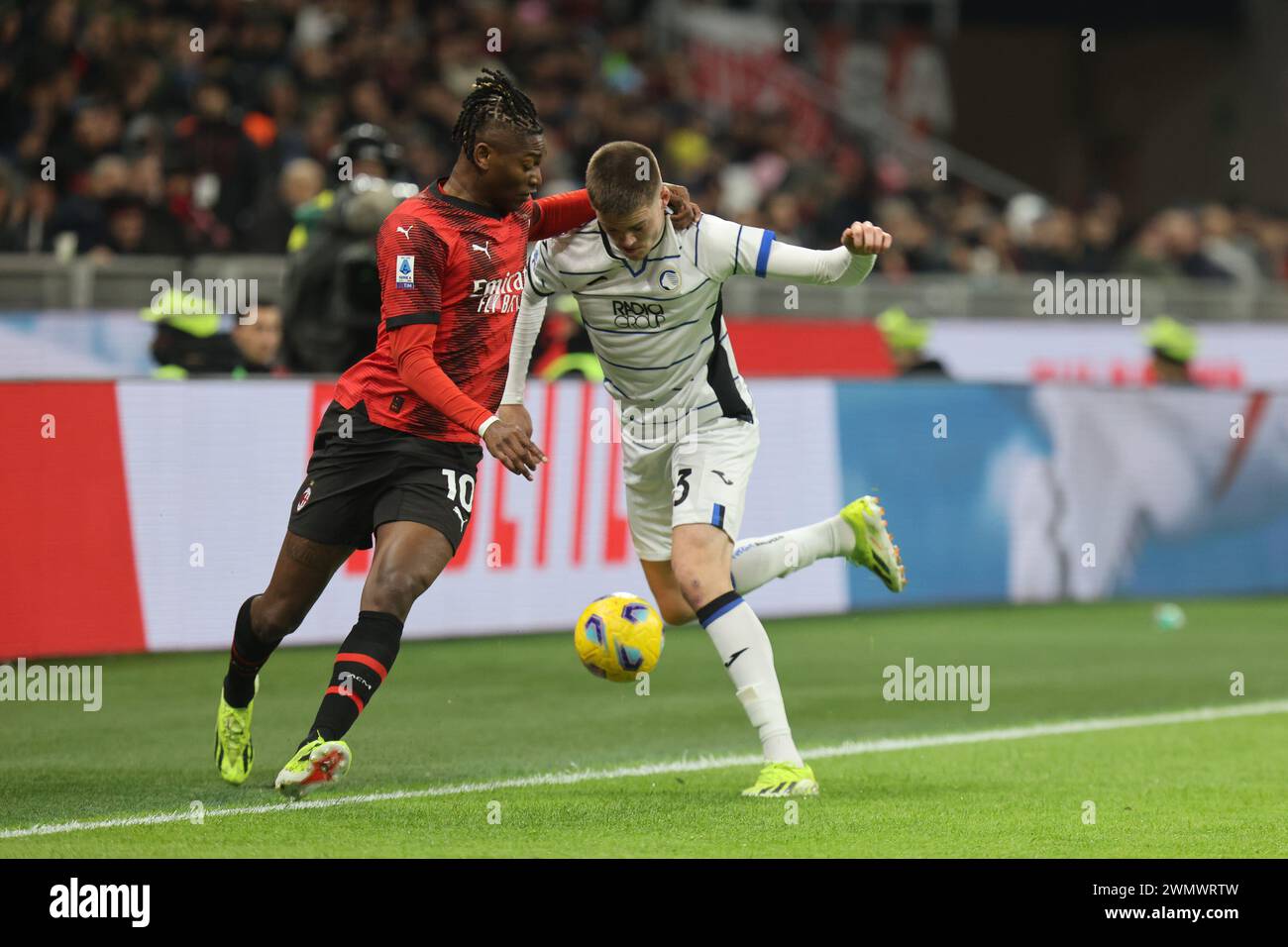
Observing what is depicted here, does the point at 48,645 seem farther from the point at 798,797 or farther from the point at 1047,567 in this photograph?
the point at 1047,567

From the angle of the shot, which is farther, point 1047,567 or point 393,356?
point 1047,567

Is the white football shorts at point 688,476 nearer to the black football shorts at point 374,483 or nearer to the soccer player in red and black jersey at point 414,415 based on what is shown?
the soccer player in red and black jersey at point 414,415

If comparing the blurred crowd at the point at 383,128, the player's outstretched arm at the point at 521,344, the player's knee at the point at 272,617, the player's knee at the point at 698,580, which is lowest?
the player's knee at the point at 272,617

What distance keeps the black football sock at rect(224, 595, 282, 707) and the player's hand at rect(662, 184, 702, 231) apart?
2.03 metres

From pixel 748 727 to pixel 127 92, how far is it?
9508 millimetres

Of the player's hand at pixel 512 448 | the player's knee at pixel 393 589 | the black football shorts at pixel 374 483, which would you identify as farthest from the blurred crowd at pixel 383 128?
the player's hand at pixel 512 448

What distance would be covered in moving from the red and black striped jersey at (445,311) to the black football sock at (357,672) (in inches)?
28.2

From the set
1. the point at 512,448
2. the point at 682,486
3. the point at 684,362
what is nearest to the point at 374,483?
the point at 512,448

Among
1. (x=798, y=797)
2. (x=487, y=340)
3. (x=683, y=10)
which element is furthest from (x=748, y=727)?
(x=683, y=10)

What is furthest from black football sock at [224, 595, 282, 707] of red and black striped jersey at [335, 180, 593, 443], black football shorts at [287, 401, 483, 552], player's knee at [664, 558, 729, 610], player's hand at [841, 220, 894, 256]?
player's hand at [841, 220, 894, 256]

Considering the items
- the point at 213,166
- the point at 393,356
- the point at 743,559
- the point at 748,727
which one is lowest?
the point at 748,727

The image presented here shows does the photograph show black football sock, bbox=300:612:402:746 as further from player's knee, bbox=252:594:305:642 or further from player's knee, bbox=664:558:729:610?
player's knee, bbox=664:558:729:610

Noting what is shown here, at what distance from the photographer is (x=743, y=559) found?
8.35 m

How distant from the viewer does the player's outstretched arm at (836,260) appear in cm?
712
